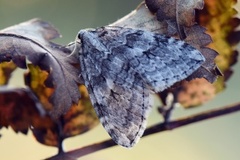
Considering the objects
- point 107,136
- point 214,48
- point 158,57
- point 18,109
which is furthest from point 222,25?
point 107,136

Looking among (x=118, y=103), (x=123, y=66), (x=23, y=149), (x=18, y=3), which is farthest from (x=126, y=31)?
(x=18, y=3)

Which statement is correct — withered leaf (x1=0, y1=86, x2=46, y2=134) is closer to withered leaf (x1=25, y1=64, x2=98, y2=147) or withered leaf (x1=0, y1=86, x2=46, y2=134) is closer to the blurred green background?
withered leaf (x1=25, y1=64, x2=98, y2=147)

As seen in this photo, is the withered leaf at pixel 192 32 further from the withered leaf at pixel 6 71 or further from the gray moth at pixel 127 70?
the withered leaf at pixel 6 71

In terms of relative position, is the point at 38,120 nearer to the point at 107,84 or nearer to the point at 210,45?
the point at 107,84

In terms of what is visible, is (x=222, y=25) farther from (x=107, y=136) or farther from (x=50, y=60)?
(x=107, y=136)

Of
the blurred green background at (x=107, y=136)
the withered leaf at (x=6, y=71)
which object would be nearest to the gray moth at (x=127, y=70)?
the withered leaf at (x=6, y=71)

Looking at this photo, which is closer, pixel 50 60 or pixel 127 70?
pixel 50 60
